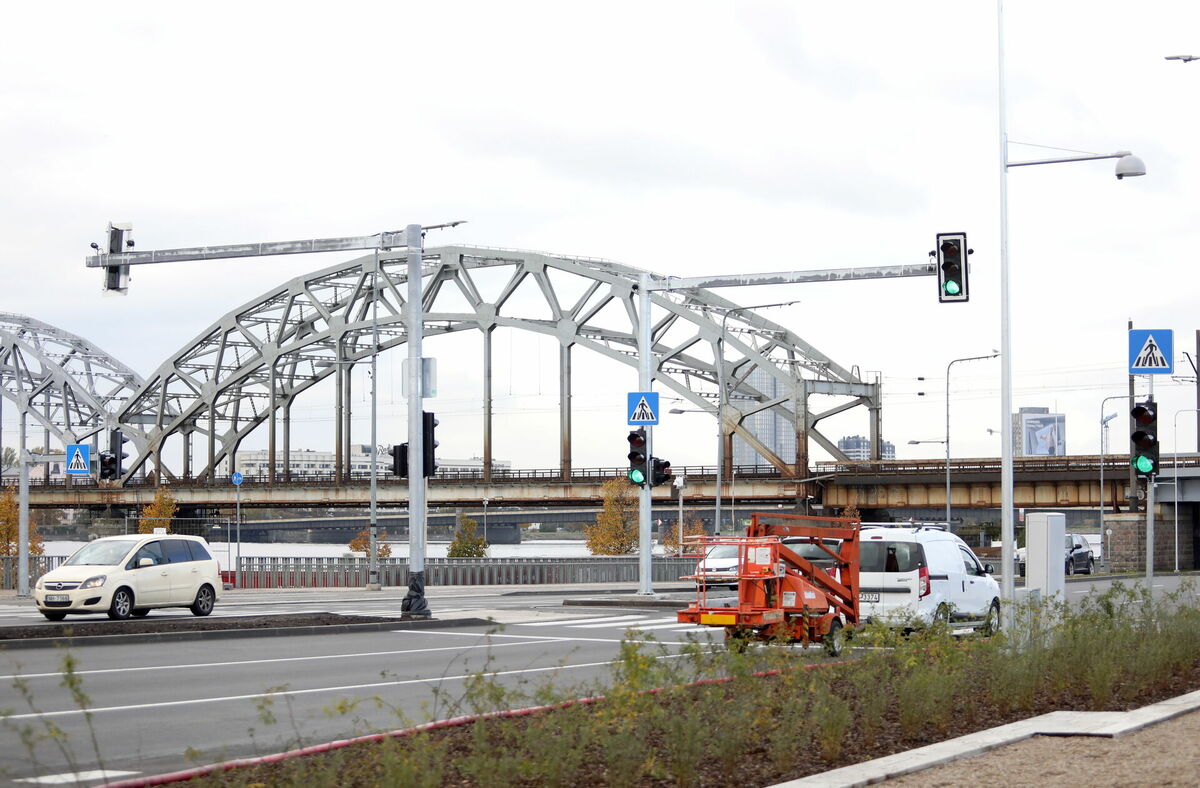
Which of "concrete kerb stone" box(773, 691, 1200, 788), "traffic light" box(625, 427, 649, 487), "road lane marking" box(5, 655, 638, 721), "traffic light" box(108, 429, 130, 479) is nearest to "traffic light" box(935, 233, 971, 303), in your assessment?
"traffic light" box(625, 427, 649, 487)

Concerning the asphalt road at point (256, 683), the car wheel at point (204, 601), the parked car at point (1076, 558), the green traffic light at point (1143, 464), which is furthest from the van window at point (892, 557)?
the parked car at point (1076, 558)

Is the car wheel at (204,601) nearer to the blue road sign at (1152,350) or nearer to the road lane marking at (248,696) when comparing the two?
the road lane marking at (248,696)

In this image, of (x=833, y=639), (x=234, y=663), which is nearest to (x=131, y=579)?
(x=234, y=663)

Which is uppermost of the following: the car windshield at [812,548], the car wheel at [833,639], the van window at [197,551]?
the car windshield at [812,548]

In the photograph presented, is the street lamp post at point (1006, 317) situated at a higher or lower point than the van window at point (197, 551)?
higher

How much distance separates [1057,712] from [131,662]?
1182 centimetres

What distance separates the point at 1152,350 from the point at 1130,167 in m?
3.71

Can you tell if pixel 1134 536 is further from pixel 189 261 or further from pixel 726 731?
pixel 726 731

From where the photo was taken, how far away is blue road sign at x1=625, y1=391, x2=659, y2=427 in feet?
108

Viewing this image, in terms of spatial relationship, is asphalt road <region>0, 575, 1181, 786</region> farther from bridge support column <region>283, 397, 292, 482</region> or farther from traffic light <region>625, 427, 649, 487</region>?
bridge support column <region>283, 397, 292, 482</region>

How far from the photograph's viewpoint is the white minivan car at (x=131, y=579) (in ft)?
83.9

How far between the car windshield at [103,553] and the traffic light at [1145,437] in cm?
1849

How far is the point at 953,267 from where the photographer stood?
23.4m

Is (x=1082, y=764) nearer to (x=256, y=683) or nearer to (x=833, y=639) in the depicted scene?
(x=256, y=683)
